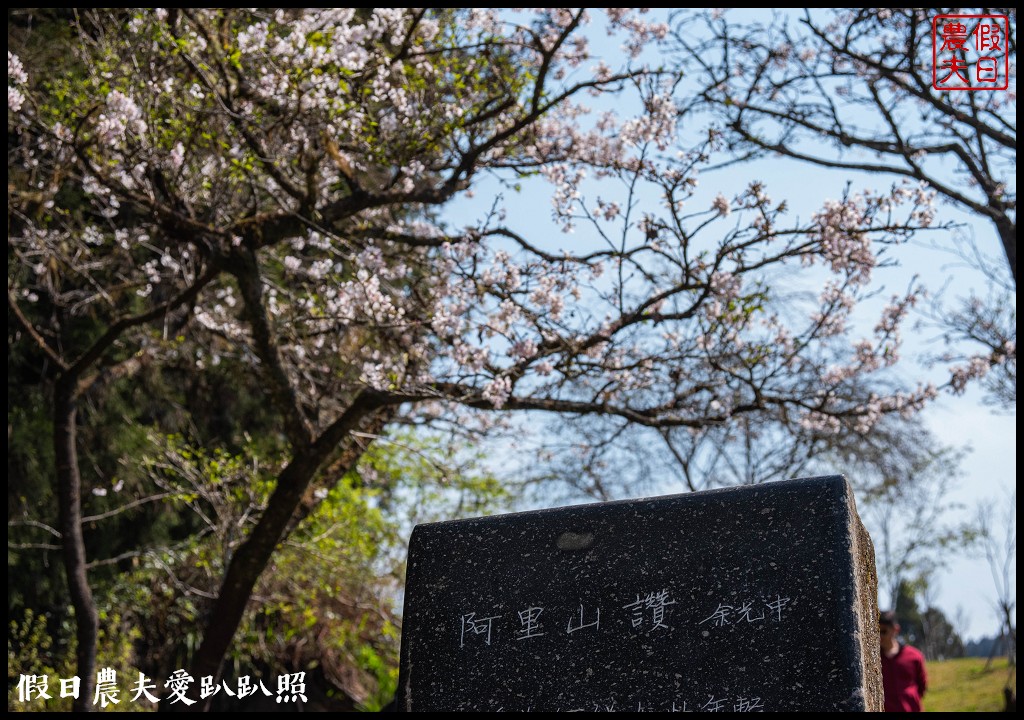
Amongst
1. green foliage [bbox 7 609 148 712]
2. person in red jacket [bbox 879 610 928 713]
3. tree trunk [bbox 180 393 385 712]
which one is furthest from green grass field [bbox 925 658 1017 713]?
green foliage [bbox 7 609 148 712]

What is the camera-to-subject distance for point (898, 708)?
5340 millimetres

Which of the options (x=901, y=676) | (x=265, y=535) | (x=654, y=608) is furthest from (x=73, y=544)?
(x=901, y=676)

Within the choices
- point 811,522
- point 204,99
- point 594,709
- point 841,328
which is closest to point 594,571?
point 594,709

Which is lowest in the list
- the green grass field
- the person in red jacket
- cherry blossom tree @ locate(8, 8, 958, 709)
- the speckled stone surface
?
the green grass field

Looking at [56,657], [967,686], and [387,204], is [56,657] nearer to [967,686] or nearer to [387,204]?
[387,204]

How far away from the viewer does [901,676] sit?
5363 millimetres

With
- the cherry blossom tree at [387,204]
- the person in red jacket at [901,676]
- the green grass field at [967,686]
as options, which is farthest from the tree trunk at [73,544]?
the green grass field at [967,686]

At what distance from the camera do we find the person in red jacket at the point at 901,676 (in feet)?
17.4

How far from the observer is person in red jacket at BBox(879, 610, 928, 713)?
5.31m

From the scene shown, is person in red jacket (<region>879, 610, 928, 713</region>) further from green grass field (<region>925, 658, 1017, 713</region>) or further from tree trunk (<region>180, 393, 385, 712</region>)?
green grass field (<region>925, 658, 1017, 713</region>)

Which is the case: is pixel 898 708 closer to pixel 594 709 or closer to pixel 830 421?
pixel 830 421

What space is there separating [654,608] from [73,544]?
5316mm

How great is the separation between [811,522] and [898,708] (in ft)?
13.0

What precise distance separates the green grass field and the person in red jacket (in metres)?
5.28
